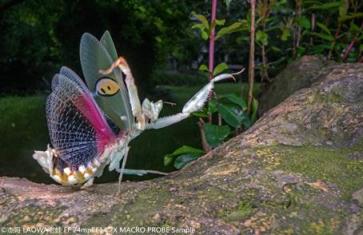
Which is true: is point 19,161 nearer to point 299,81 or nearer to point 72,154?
point 299,81

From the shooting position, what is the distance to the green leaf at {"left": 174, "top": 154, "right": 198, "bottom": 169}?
254 centimetres

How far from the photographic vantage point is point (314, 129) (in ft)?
6.71

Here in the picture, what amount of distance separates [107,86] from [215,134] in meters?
0.83

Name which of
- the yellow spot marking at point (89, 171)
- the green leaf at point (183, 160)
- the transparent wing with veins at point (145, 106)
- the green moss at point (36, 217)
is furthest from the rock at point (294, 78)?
the green moss at point (36, 217)

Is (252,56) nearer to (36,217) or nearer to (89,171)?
(89,171)

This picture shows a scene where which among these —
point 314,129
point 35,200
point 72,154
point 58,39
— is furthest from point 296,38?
point 58,39

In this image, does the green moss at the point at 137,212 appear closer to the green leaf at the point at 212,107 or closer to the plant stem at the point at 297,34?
the green leaf at the point at 212,107

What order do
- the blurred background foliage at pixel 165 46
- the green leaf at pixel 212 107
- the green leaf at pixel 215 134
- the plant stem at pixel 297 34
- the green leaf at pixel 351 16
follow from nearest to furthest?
the green leaf at pixel 215 134
the green leaf at pixel 212 107
the blurred background foliage at pixel 165 46
the green leaf at pixel 351 16
the plant stem at pixel 297 34

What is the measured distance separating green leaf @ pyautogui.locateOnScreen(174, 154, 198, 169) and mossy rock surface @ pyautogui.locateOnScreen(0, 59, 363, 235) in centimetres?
55

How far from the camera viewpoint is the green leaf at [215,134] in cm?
246

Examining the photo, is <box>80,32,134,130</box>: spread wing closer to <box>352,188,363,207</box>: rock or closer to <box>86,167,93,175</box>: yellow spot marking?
<box>86,167,93,175</box>: yellow spot marking

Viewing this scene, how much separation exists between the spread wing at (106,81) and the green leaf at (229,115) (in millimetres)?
850

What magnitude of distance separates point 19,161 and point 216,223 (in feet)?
18.2

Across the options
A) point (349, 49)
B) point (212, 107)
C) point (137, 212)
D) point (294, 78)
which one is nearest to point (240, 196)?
point (137, 212)
